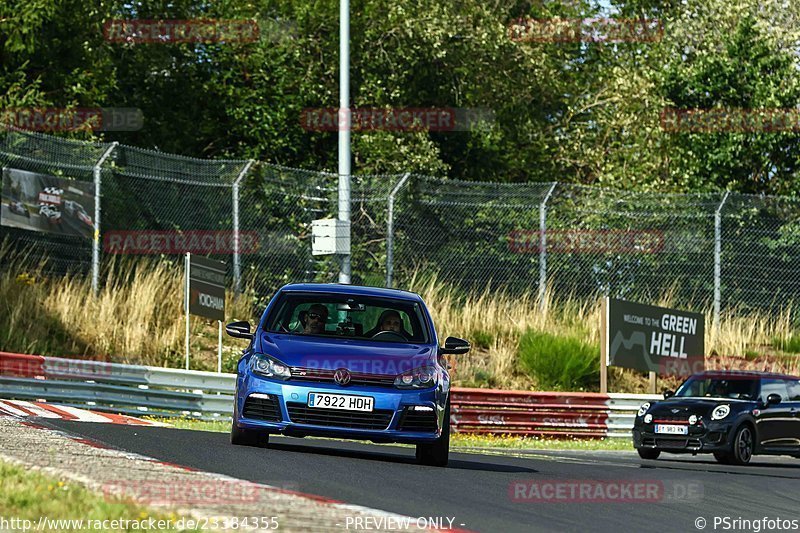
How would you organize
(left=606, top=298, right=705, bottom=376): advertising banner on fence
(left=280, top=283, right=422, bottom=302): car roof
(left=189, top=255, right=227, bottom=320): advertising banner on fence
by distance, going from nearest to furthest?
(left=280, top=283, right=422, bottom=302): car roof → (left=189, top=255, right=227, bottom=320): advertising banner on fence → (left=606, top=298, right=705, bottom=376): advertising banner on fence

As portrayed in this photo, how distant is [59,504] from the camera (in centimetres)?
764

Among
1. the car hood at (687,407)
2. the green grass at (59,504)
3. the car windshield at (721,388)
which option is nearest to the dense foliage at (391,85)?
the car windshield at (721,388)

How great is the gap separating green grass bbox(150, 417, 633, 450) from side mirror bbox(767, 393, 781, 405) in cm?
291

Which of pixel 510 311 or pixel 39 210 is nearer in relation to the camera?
pixel 39 210

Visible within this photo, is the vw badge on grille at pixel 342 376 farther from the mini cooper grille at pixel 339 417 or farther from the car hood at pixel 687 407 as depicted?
the car hood at pixel 687 407

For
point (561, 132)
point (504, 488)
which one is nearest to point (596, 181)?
point (561, 132)

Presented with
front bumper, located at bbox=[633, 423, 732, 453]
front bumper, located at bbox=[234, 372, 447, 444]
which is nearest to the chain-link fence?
front bumper, located at bbox=[633, 423, 732, 453]

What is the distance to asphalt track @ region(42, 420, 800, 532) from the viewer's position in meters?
9.59

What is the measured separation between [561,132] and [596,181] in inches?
69.5

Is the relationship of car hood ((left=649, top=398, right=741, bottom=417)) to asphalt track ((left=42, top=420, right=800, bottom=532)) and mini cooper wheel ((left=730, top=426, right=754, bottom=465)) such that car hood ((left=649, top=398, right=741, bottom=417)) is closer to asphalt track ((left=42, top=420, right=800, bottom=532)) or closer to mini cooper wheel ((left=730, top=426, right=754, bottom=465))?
mini cooper wheel ((left=730, top=426, right=754, bottom=465))

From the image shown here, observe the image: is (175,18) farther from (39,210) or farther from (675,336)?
(675,336)

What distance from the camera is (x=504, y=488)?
37.2ft

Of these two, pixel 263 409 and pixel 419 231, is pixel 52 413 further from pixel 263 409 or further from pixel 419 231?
pixel 419 231

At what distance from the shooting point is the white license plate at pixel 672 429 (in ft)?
63.6
